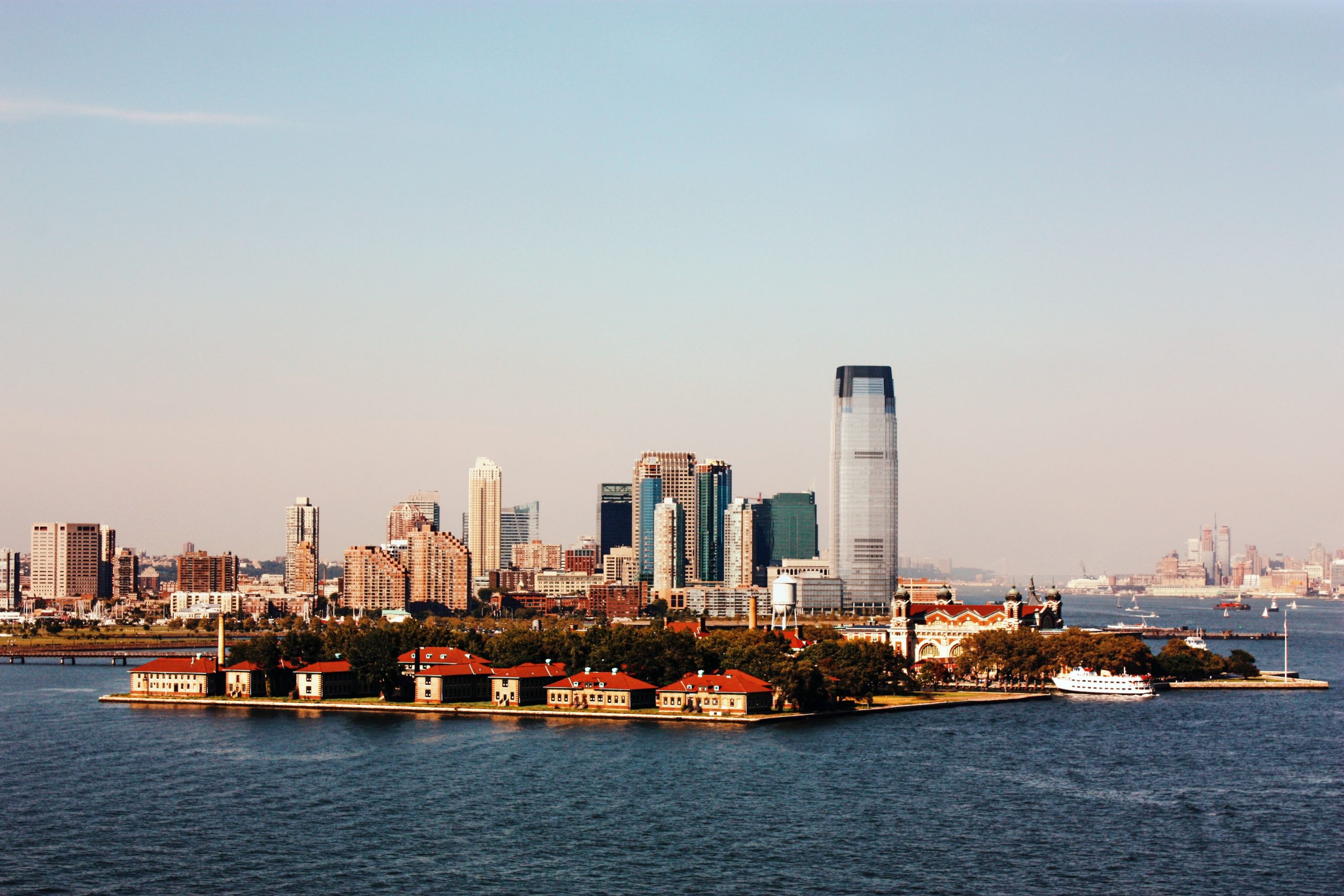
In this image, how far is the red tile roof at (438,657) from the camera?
132375mm

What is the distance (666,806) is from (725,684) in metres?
38.1

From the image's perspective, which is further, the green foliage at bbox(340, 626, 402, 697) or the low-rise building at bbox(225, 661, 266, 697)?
the low-rise building at bbox(225, 661, 266, 697)

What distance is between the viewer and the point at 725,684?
115 metres

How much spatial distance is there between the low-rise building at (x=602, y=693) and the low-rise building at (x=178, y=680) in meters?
29.2

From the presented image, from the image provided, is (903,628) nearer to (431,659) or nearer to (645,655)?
(645,655)

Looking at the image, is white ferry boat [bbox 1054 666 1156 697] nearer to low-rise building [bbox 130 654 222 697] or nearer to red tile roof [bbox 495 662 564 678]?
red tile roof [bbox 495 662 564 678]

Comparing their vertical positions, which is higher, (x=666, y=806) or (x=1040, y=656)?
(x=1040, y=656)

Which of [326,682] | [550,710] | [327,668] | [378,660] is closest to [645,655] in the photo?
[550,710]

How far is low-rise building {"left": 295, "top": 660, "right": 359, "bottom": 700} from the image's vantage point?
128 meters

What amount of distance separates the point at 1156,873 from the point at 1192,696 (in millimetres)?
78704

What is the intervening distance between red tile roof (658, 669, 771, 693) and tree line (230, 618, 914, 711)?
2102 millimetres

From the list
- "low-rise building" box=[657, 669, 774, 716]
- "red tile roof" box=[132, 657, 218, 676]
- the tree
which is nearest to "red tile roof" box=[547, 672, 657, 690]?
"low-rise building" box=[657, 669, 774, 716]

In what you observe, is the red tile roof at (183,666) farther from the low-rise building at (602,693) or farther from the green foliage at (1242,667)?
the green foliage at (1242,667)

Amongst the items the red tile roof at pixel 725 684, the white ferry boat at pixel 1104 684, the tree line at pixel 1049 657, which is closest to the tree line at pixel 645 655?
the red tile roof at pixel 725 684
